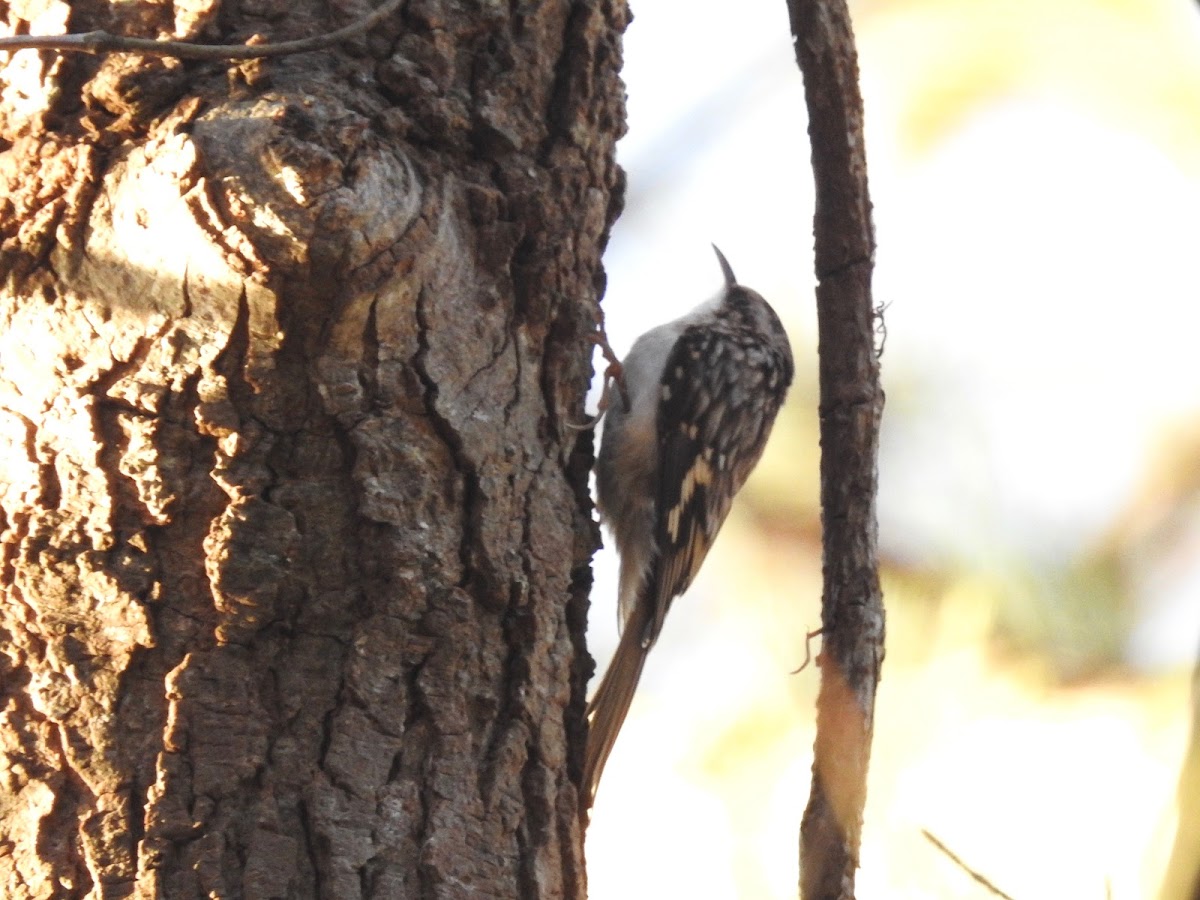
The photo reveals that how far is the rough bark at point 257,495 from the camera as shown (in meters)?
1.36

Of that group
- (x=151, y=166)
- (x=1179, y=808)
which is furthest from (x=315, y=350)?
(x=1179, y=808)

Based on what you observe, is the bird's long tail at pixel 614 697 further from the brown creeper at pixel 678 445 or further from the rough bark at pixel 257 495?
the rough bark at pixel 257 495

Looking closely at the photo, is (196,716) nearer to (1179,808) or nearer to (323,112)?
(323,112)

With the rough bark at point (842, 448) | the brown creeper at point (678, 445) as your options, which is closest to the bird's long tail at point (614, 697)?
the brown creeper at point (678, 445)

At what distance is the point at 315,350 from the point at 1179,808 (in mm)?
955

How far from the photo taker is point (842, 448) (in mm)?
1812

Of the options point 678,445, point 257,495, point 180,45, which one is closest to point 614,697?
point 678,445

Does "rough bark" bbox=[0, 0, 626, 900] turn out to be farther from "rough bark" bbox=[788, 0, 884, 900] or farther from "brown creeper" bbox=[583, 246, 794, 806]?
"brown creeper" bbox=[583, 246, 794, 806]

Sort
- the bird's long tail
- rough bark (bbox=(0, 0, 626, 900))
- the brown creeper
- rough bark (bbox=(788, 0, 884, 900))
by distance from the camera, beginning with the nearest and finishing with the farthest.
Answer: rough bark (bbox=(0, 0, 626, 900)) → rough bark (bbox=(788, 0, 884, 900)) → the bird's long tail → the brown creeper

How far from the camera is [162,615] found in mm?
1387

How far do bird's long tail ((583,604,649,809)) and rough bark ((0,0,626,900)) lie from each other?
1.33 feet

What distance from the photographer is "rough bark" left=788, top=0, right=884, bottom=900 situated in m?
1.73

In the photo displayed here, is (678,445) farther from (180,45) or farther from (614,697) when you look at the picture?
(180,45)

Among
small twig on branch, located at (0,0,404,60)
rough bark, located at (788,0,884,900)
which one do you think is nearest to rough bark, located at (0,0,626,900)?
small twig on branch, located at (0,0,404,60)
